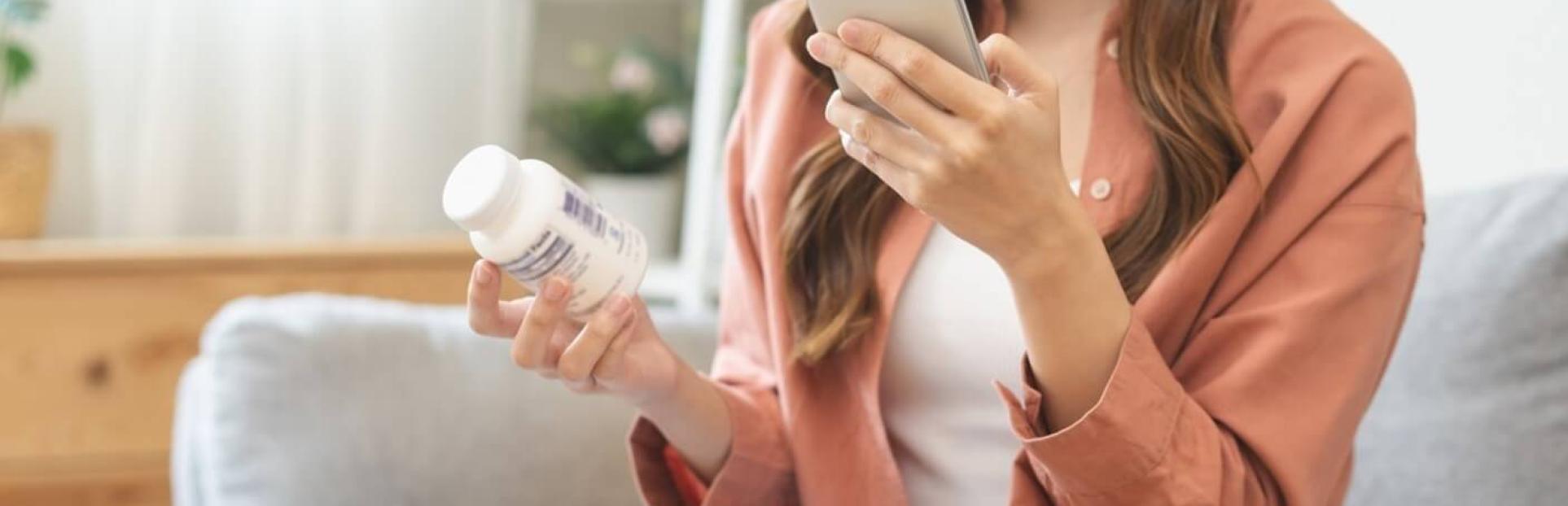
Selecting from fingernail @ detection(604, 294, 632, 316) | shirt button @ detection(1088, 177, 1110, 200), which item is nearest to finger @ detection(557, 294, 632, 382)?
fingernail @ detection(604, 294, 632, 316)

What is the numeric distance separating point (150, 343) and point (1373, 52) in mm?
1526

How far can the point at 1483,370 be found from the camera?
3.65ft

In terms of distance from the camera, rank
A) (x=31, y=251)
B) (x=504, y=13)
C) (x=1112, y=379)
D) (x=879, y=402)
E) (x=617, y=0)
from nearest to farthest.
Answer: (x=1112, y=379) → (x=879, y=402) → (x=31, y=251) → (x=504, y=13) → (x=617, y=0)

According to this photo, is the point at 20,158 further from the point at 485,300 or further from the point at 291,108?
the point at 485,300

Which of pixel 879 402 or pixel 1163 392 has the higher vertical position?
pixel 1163 392

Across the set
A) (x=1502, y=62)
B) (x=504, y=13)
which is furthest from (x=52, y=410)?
(x=1502, y=62)

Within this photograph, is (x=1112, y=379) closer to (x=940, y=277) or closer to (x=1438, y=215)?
(x=940, y=277)

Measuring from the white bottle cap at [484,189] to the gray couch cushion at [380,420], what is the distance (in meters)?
0.56

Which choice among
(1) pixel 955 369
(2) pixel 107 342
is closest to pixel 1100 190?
(1) pixel 955 369

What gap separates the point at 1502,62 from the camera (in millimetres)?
1329

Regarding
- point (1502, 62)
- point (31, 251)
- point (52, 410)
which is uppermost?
point (1502, 62)

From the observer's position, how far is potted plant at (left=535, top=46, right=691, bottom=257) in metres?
2.41

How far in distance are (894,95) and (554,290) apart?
0.72 feet

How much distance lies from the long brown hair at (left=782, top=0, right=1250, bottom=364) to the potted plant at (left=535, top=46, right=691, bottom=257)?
1304mm
